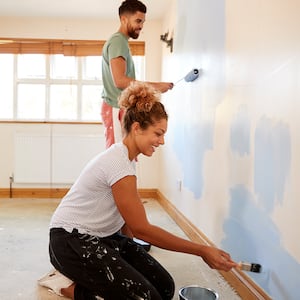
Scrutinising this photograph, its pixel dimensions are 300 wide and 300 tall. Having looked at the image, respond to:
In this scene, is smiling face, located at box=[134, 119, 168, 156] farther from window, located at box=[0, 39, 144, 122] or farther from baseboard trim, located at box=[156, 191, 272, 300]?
window, located at box=[0, 39, 144, 122]

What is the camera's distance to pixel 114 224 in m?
1.61

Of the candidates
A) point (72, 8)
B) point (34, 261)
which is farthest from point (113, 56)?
point (72, 8)

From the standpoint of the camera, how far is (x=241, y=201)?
176 centimetres

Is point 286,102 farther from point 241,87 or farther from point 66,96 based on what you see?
point 66,96

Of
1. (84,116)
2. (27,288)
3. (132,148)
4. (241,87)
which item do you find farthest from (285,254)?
(84,116)

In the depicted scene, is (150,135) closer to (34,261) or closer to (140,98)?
(140,98)

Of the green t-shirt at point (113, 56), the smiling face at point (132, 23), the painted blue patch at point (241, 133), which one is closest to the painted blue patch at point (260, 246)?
the painted blue patch at point (241, 133)

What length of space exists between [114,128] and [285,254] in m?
1.19

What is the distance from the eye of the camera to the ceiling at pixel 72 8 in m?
3.82

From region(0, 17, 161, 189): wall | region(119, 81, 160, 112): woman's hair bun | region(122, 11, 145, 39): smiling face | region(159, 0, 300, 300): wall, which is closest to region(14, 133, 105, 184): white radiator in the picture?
region(0, 17, 161, 189): wall

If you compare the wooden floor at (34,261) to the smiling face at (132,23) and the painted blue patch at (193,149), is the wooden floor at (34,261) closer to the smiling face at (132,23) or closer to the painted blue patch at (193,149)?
the painted blue patch at (193,149)

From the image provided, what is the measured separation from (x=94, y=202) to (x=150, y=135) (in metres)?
0.34

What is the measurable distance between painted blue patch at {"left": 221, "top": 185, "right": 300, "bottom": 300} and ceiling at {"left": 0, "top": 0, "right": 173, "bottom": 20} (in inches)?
102

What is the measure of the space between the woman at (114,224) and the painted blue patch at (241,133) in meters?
0.43
